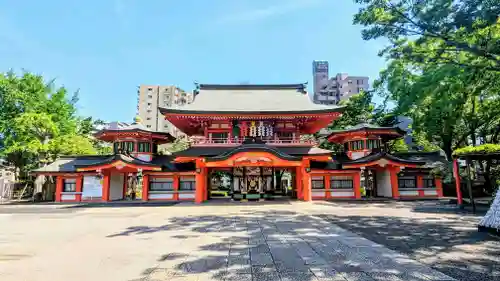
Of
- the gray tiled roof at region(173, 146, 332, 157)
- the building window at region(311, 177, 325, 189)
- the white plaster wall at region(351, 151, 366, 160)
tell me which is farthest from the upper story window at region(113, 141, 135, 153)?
the white plaster wall at region(351, 151, 366, 160)

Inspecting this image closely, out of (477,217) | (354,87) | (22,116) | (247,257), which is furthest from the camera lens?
(354,87)

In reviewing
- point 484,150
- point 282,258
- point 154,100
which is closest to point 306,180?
point 484,150

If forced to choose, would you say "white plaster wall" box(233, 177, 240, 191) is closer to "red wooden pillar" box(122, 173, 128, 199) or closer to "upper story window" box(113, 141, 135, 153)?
"upper story window" box(113, 141, 135, 153)

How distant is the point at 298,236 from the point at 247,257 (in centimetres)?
255

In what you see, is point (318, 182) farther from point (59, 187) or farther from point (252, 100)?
point (59, 187)

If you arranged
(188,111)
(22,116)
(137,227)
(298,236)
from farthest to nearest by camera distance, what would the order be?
1. (22,116)
2. (188,111)
3. (137,227)
4. (298,236)

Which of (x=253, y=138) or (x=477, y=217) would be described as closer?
(x=477, y=217)

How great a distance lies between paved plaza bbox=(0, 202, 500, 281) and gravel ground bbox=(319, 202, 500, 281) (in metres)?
0.36

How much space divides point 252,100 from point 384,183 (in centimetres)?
1292

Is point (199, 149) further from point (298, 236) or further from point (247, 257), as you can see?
point (247, 257)

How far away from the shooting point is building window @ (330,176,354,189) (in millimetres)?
20203

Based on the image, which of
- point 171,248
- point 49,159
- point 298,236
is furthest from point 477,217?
point 49,159

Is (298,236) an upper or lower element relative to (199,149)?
lower

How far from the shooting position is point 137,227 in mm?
9414
